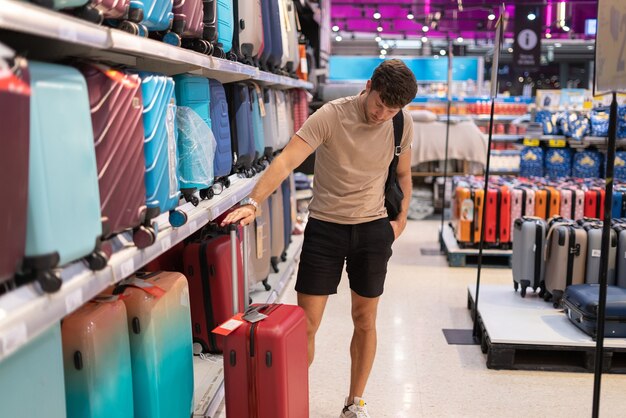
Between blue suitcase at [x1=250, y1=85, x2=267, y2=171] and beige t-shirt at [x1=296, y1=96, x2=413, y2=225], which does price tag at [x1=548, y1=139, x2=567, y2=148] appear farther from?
beige t-shirt at [x1=296, y1=96, x2=413, y2=225]

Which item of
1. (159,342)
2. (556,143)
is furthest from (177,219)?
(556,143)

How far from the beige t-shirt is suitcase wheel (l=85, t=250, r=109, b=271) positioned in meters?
1.25

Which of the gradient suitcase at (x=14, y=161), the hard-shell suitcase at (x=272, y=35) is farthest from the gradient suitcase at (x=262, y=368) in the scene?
the hard-shell suitcase at (x=272, y=35)

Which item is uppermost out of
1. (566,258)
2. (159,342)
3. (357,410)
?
(159,342)

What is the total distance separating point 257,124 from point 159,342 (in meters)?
2.23

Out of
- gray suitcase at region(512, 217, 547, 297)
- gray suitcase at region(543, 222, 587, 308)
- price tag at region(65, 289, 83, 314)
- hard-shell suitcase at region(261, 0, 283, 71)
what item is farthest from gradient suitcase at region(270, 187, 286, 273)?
price tag at region(65, 289, 83, 314)

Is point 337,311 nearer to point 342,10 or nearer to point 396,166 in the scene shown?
point 396,166

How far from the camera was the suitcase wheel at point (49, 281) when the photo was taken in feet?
4.62

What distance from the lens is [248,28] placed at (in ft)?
12.7

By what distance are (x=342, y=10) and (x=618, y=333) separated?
64.1 ft

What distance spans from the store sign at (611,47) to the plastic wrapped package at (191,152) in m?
1.49

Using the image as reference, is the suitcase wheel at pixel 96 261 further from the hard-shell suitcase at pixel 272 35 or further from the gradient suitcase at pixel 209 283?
the hard-shell suitcase at pixel 272 35

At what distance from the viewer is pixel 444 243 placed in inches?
278

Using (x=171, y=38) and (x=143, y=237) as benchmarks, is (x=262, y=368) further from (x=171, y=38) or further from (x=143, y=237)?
(x=171, y=38)
